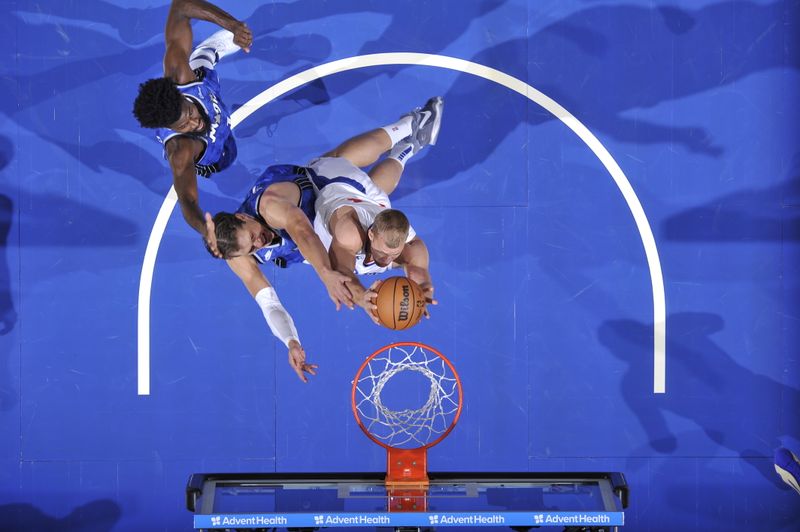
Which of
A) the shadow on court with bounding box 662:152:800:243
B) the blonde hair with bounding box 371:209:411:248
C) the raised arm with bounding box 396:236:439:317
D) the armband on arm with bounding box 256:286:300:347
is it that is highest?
the shadow on court with bounding box 662:152:800:243

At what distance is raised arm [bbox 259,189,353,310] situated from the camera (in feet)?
19.3

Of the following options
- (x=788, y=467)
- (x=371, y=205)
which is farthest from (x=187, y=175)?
(x=788, y=467)

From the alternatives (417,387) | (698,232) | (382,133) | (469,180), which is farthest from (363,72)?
(698,232)

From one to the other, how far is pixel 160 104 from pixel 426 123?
226 centimetres

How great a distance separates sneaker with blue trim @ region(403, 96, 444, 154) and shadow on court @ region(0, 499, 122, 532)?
4290 mm

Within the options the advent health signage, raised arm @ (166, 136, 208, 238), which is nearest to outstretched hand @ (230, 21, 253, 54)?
raised arm @ (166, 136, 208, 238)

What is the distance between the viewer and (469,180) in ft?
24.3

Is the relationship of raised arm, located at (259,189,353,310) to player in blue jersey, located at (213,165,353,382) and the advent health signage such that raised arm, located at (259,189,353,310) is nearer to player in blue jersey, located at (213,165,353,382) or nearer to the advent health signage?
player in blue jersey, located at (213,165,353,382)

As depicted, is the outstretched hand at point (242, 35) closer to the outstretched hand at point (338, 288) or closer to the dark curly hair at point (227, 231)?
the dark curly hair at point (227, 231)

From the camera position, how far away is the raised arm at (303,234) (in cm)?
588

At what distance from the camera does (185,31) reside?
281 inches

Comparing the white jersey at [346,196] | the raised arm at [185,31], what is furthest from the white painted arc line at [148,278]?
the white jersey at [346,196]

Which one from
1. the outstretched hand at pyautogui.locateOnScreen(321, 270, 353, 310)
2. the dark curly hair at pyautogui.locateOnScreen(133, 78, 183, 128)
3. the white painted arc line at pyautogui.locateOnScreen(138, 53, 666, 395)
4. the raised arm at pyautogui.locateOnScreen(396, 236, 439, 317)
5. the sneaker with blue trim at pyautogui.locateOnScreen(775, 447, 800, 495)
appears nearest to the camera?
the outstretched hand at pyautogui.locateOnScreen(321, 270, 353, 310)

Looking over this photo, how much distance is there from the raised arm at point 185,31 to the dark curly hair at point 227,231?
4.09ft
